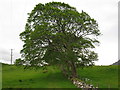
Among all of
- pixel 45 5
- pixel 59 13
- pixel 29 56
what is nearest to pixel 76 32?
pixel 59 13

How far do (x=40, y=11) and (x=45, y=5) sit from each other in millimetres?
1849

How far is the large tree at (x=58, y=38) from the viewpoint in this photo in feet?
134

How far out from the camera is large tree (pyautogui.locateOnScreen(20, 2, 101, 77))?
4078 cm

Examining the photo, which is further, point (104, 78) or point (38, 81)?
point (104, 78)

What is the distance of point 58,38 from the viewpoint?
4066cm

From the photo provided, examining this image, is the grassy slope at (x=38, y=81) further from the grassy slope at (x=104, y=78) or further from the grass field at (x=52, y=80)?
the grassy slope at (x=104, y=78)

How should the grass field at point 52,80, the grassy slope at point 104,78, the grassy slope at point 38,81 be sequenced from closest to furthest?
the grassy slope at point 38,81, the grass field at point 52,80, the grassy slope at point 104,78

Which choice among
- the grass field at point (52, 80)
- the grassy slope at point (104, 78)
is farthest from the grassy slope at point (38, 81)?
the grassy slope at point (104, 78)

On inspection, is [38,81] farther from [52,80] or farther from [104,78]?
[104,78]

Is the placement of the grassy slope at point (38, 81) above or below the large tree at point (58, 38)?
→ below

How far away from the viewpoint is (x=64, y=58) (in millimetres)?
40281

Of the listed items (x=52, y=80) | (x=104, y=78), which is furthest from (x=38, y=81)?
(x=104, y=78)

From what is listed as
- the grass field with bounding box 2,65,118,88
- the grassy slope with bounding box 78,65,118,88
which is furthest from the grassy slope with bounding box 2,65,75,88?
the grassy slope with bounding box 78,65,118,88

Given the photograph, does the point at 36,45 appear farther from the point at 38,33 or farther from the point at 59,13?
the point at 59,13
